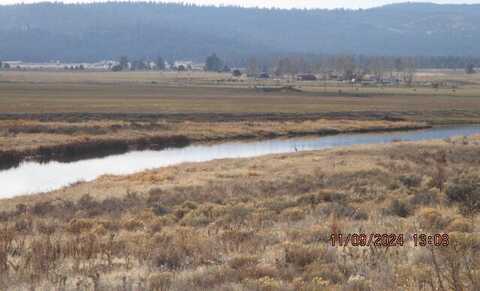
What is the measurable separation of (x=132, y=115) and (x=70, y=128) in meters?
13.7

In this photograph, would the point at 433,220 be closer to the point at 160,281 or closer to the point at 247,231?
the point at 247,231

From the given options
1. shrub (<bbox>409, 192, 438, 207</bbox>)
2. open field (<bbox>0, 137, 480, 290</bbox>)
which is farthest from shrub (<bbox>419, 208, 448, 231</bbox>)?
shrub (<bbox>409, 192, 438, 207</bbox>)

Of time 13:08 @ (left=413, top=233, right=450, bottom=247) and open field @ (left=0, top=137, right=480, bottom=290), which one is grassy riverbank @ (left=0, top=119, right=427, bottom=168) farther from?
time 13:08 @ (left=413, top=233, right=450, bottom=247)

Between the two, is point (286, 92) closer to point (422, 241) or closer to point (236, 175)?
point (236, 175)

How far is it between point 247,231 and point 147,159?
33.7m

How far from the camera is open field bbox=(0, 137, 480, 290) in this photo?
336 inches

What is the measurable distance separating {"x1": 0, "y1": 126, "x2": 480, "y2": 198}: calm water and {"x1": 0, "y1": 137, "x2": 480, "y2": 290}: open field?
5610mm

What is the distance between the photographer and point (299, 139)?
199 ft

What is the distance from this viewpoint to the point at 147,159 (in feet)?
151

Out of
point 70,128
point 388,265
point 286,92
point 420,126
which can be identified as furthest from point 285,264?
point 286,92

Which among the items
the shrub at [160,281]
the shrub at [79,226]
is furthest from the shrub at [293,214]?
the shrub at [160,281]

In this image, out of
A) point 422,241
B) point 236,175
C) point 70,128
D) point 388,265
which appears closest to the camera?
point 388,265
